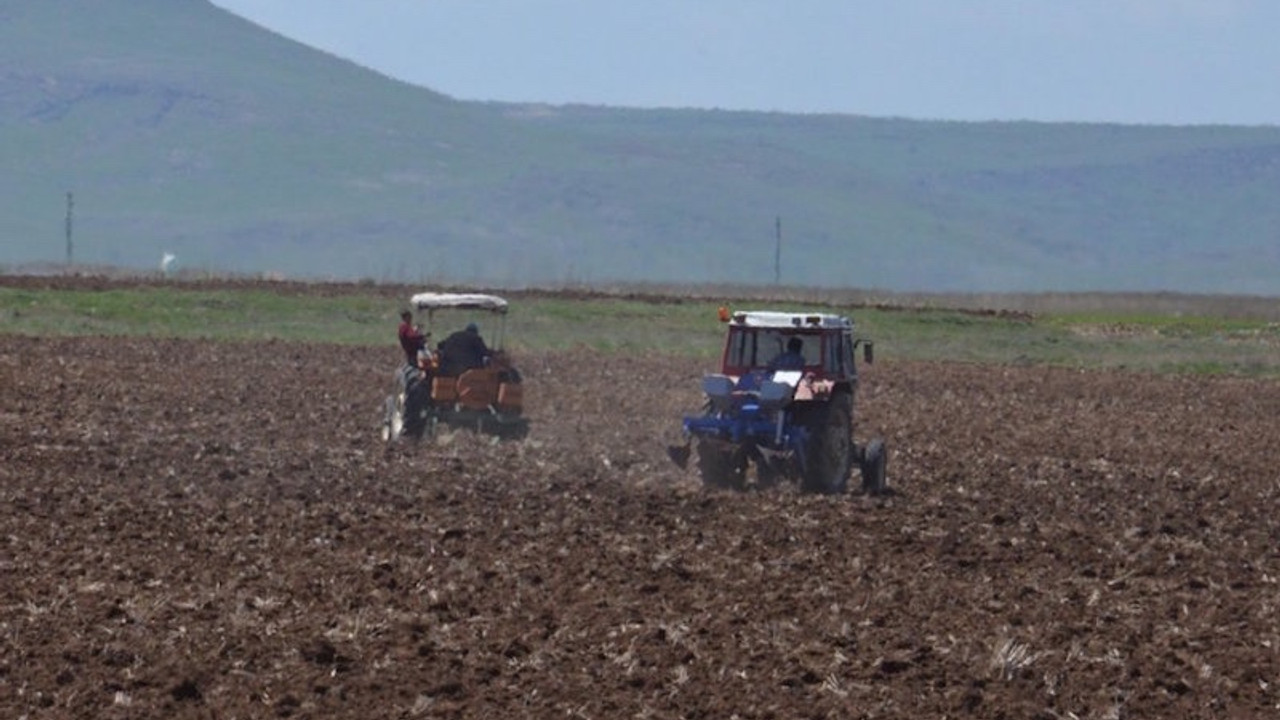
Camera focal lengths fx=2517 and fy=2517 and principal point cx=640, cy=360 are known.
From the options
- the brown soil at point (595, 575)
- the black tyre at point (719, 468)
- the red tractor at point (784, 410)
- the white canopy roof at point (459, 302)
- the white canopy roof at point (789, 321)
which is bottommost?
the brown soil at point (595, 575)

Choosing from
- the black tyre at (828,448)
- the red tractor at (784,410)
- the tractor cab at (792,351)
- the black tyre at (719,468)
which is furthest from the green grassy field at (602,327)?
the black tyre at (828,448)

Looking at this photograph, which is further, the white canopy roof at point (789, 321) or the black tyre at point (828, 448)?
the white canopy roof at point (789, 321)

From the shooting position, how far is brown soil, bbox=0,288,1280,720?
13773 mm

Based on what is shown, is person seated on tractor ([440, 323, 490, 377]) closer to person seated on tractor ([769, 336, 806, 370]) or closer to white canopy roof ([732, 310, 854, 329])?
white canopy roof ([732, 310, 854, 329])

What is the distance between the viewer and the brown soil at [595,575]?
13.8 m

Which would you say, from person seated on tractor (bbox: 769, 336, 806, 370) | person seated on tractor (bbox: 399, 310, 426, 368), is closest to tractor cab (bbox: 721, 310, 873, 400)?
person seated on tractor (bbox: 769, 336, 806, 370)

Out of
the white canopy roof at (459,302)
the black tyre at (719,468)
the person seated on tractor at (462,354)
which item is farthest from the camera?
the white canopy roof at (459,302)

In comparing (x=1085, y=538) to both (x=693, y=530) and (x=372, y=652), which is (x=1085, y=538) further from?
(x=372, y=652)

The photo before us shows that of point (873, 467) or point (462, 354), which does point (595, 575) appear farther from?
point (462, 354)

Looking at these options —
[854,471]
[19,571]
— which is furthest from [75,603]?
[854,471]

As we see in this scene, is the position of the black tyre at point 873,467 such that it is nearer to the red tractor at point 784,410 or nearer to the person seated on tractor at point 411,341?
the red tractor at point 784,410

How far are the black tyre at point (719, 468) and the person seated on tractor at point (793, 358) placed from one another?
3.65 ft

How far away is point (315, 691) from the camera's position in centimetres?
1344

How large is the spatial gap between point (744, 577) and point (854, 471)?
9.42 m
